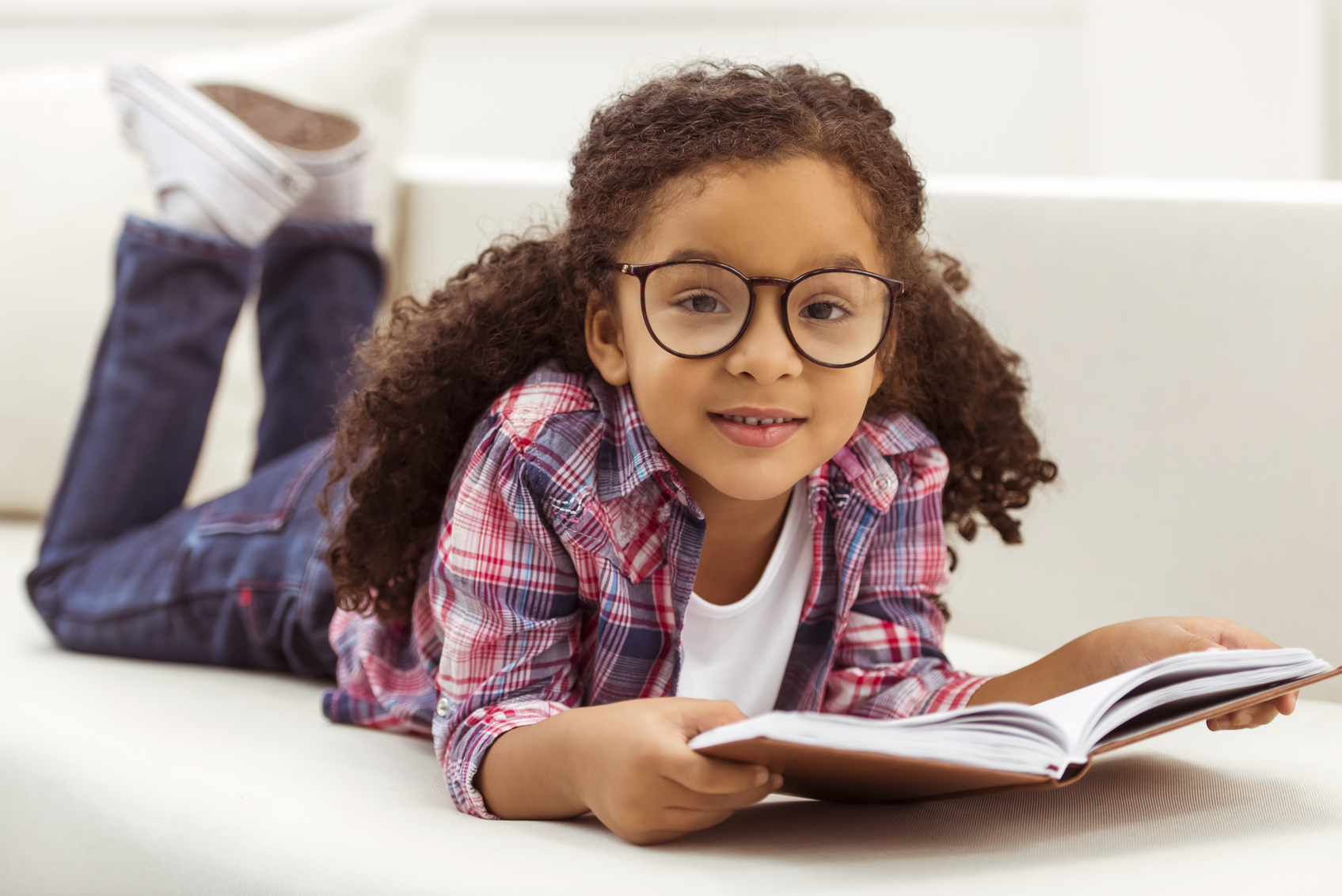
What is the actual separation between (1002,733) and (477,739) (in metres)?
0.33

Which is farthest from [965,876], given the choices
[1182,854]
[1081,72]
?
[1081,72]

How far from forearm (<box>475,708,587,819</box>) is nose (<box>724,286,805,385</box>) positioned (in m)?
0.22

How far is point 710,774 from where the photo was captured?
601mm

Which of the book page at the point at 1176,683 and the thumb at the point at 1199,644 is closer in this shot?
the book page at the point at 1176,683

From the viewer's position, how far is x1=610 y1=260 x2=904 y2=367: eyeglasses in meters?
0.73

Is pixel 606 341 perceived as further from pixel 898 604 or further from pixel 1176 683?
pixel 1176 683

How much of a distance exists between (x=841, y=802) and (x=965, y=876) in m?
0.14

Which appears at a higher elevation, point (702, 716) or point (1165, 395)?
point (1165, 395)

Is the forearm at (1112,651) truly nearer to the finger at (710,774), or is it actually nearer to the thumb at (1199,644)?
the thumb at (1199,644)

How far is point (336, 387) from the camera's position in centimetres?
135

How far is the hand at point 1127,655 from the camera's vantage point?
710 mm

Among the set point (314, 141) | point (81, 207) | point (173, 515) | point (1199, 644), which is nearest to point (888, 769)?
point (1199, 644)

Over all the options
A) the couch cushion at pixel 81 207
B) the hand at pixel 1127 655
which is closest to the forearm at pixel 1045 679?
the hand at pixel 1127 655

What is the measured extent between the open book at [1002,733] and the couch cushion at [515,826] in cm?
4
